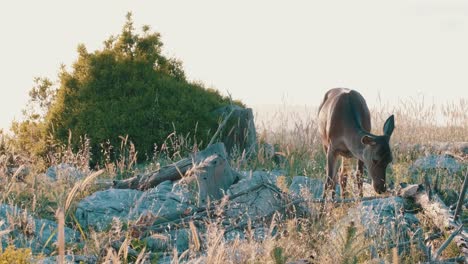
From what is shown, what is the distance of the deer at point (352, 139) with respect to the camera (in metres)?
8.70

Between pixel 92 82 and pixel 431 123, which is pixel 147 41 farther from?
pixel 431 123

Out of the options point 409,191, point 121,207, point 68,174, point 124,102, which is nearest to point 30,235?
point 121,207

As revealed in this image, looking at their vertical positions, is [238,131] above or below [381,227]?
above

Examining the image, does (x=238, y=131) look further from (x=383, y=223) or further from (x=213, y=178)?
(x=383, y=223)

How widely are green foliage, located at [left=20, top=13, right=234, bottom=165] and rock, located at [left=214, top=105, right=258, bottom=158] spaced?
0.27m

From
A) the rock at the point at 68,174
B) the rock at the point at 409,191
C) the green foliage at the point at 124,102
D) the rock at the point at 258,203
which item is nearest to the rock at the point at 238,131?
the green foliage at the point at 124,102

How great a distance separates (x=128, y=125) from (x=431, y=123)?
23.6 feet

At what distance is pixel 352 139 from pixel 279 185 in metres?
1.19

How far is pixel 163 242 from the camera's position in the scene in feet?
21.8

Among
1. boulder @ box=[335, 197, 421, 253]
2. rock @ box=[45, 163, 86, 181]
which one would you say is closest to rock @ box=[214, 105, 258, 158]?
rock @ box=[45, 163, 86, 181]

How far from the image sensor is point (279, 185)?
346 inches

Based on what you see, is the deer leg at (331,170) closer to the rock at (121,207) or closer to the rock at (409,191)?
the rock at (409,191)

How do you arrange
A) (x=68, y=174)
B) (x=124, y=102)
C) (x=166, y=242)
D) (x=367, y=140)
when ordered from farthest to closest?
(x=124, y=102) < (x=68, y=174) < (x=367, y=140) < (x=166, y=242)

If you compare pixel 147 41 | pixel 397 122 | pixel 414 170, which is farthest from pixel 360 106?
pixel 397 122
